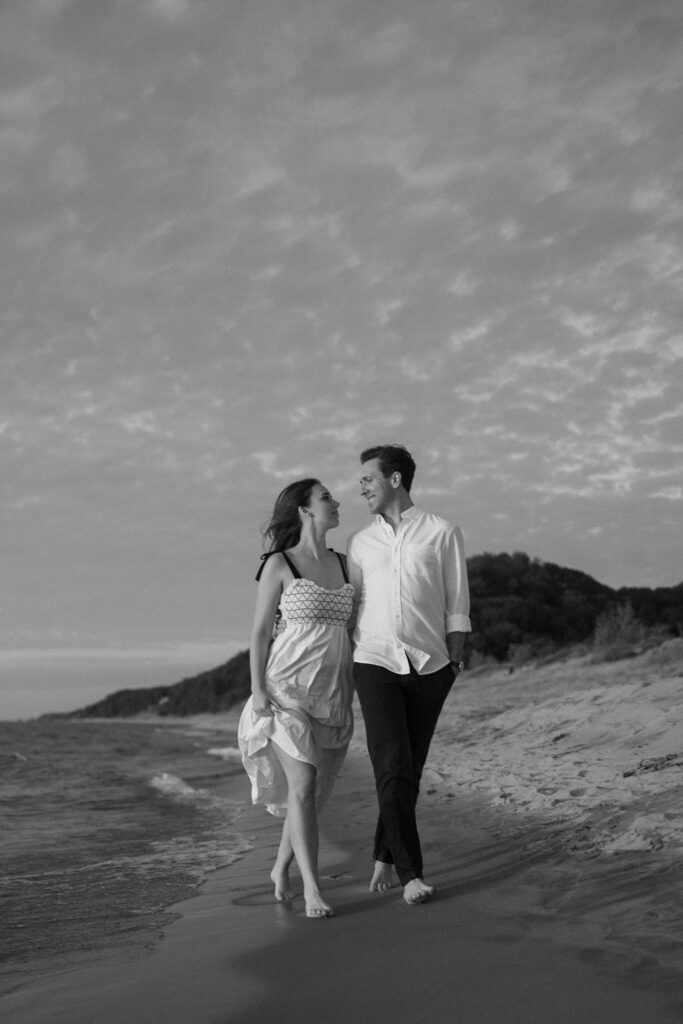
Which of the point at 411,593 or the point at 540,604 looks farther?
the point at 540,604

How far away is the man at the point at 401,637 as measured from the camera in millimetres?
4582

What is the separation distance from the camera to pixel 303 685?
4836mm

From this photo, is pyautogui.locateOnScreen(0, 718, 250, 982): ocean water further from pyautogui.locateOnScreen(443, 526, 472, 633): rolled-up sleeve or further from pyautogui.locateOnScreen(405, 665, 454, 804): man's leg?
pyautogui.locateOnScreen(443, 526, 472, 633): rolled-up sleeve

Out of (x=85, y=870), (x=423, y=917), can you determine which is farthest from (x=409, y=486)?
(x=85, y=870)

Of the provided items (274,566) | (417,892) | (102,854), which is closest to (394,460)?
(274,566)

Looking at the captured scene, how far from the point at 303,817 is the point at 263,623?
0.96 m

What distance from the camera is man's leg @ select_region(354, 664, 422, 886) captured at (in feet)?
14.9

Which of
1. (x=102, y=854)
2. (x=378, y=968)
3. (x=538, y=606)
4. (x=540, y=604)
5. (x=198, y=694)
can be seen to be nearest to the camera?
(x=378, y=968)

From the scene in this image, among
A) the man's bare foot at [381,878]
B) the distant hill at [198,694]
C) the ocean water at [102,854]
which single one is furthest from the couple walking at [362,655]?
the distant hill at [198,694]

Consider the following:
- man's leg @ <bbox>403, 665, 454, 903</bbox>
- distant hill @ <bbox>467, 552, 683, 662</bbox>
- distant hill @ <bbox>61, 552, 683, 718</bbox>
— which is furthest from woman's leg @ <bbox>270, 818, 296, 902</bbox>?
distant hill @ <bbox>467, 552, 683, 662</bbox>

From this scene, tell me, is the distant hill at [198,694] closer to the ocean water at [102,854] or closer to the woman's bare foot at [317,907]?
the ocean water at [102,854]

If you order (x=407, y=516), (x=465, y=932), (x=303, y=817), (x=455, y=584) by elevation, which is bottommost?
(x=465, y=932)

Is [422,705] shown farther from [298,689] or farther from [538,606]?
[538,606]

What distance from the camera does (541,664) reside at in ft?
75.1
